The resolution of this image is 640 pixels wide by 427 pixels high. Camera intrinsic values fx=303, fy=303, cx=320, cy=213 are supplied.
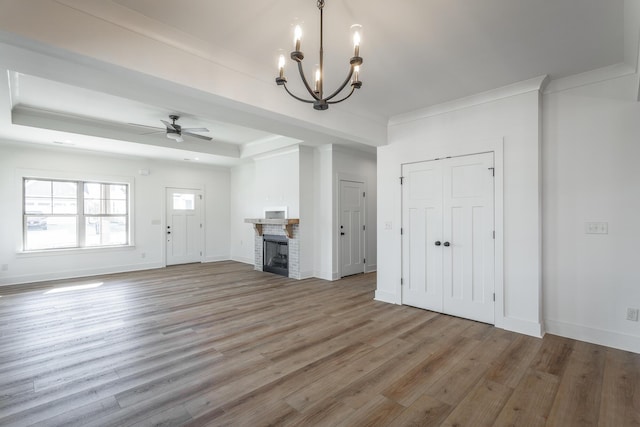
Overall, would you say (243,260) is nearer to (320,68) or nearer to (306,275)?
(306,275)

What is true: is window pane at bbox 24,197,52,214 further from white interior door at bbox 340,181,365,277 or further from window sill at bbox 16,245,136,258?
white interior door at bbox 340,181,365,277

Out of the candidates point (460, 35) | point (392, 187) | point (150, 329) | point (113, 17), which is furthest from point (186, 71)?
point (392, 187)

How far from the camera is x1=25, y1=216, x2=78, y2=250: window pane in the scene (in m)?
6.11

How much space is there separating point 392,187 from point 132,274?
596cm

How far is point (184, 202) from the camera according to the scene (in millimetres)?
8164

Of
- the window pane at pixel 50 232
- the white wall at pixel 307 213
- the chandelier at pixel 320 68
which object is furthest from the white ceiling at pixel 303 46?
the window pane at pixel 50 232

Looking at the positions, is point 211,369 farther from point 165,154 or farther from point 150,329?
point 165,154

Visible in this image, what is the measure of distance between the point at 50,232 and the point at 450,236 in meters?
7.70

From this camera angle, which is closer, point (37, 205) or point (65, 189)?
point (37, 205)

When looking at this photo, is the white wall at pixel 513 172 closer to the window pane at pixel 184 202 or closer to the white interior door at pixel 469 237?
the white interior door at pixel 469 237

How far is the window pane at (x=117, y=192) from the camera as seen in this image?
279 inches

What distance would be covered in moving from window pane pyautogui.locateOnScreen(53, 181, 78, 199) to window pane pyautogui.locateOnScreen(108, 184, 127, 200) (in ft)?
2.10

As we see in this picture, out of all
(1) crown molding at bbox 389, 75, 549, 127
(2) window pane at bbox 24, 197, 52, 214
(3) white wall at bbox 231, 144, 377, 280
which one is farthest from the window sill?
(1) crown molding at bbox 389, 75, 549, 127

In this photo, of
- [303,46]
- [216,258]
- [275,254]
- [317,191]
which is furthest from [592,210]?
[216,258]
